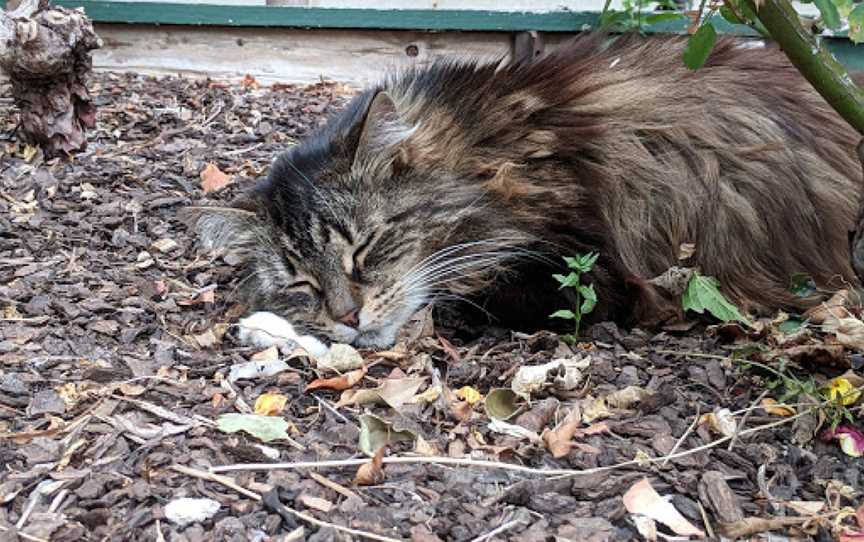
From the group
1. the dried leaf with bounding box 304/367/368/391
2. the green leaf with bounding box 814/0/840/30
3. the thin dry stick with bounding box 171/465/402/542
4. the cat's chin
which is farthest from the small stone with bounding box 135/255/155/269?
the green leaf with bounding box 814/0/840/30

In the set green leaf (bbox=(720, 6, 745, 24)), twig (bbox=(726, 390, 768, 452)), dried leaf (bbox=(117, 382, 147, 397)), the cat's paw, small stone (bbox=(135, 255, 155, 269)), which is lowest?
small stone (bbox=(135, 255, 155, 269))

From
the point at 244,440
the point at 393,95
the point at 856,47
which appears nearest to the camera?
the point at 244,440

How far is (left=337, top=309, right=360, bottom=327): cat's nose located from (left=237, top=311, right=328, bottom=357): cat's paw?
0.36 feet

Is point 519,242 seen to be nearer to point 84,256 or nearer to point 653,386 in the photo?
point 653,386

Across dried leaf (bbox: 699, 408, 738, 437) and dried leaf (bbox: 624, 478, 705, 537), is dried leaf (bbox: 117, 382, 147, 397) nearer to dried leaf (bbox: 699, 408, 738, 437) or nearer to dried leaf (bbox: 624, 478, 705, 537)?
dried leaf (bbox: 624, 478, 705, 537)

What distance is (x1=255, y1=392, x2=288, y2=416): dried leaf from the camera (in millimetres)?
2462

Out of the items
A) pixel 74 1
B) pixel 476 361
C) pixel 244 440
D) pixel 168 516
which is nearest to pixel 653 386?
pixel 476 361

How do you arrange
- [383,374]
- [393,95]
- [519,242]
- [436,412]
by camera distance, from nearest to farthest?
[436,412]
[383,374]
[519,242]
[393,95]

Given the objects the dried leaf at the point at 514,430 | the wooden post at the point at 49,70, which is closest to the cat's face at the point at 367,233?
the dried leaf at the point at 514,430

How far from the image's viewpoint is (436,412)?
97.3 inches

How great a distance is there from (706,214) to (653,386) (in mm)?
909

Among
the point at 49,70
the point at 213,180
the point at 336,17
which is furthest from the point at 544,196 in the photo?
the point at 336,17

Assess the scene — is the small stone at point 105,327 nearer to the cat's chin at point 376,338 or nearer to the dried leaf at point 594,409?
the cat's chin at point 376,338

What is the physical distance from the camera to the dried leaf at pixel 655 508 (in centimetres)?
195
